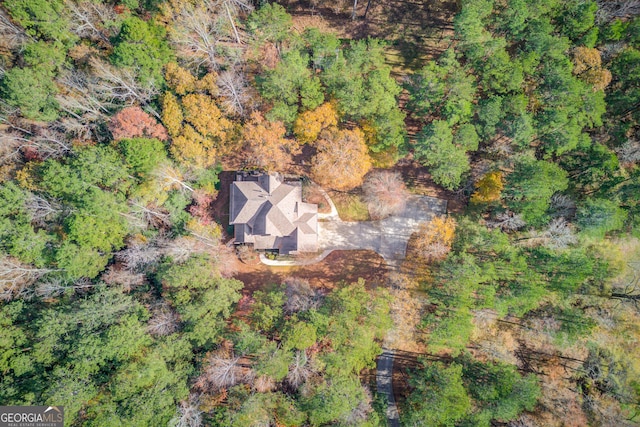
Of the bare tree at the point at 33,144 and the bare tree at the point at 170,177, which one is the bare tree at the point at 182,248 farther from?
the bare tree at the point at 33,144

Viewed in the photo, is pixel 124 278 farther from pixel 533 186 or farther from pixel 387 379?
pixel 533 186

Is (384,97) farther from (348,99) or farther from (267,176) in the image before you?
(267,176)

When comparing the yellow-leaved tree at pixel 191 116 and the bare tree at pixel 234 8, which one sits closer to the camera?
the yellow-leaved tree at pixel 191 116

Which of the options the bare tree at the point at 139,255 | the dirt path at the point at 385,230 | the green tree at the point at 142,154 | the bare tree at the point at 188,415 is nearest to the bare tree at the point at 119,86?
the green tree at the point at 142,154

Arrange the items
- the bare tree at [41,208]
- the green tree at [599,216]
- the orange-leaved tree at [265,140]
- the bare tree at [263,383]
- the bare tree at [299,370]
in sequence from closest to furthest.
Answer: the bare tree at [263,383] → the bare tree at [299,370] → the green tree at [599,216] → the bare tree at [41,208] → the orange-leaved tree at [265,140]

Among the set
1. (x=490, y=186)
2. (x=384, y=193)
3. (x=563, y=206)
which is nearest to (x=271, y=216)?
(x=384, y=193)

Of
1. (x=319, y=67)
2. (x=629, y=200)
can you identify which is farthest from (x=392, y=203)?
(x=629, y=200)

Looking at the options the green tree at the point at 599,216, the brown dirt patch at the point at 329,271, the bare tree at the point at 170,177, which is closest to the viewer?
the green tree at the point at 599,216
